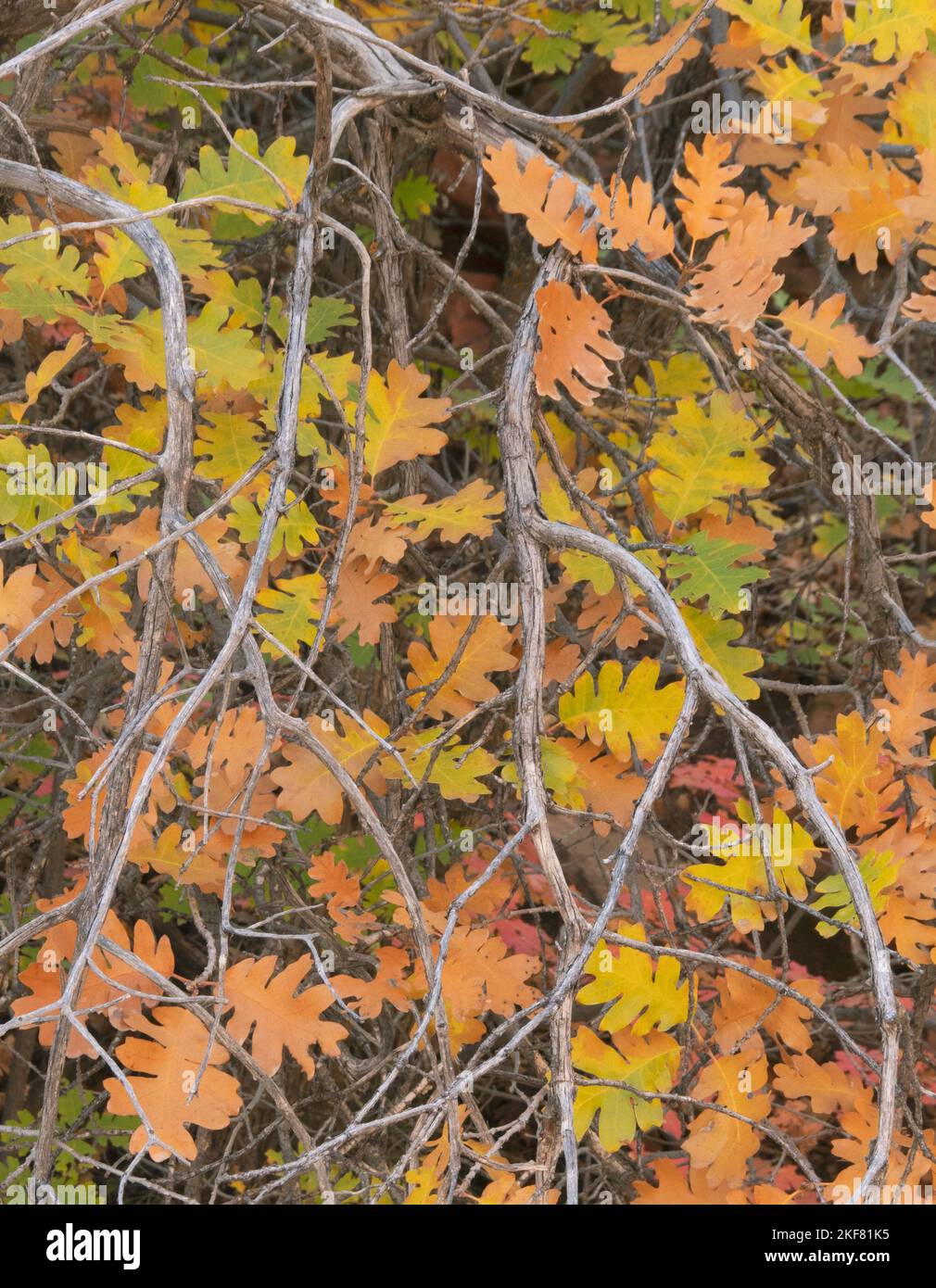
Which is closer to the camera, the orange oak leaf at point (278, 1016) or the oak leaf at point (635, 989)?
the orange oak leaf at point (278, 1016)

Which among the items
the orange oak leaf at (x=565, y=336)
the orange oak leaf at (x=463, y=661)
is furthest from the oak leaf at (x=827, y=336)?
the orange oak leaf at (x=463, y=661)

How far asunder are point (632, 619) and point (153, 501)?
0.93 meters

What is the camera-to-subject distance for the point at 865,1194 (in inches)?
40.8

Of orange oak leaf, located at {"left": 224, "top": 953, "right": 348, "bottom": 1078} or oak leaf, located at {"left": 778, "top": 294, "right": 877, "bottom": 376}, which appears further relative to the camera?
oak leaf, located at {"left": 778, "top": 294, "right": 877, "bottom": 376}

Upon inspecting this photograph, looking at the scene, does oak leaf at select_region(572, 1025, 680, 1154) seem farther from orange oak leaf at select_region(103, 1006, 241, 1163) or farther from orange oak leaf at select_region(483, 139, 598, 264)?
orange oak leaf at select_region(483, 139, 598, 264)

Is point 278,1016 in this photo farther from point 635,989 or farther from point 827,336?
point 827,336

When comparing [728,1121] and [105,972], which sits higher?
[105,972]

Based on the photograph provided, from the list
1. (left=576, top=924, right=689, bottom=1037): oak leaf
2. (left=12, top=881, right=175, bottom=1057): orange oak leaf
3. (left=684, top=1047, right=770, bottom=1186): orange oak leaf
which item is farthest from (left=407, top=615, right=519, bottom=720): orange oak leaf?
(left=684, top=1047, right=770, bottom=1186): orange oak leaf

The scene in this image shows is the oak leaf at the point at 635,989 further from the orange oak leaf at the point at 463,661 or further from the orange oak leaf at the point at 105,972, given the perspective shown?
the orange oak leaf at the point at 105,972

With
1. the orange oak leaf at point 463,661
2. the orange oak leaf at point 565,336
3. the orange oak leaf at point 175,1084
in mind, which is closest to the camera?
the orange oak leaf at point 175,1084

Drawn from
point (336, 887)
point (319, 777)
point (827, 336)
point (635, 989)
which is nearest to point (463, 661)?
point (319, 777)

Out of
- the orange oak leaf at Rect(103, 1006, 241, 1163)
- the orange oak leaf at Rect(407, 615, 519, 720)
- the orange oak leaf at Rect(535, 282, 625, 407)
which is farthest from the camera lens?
the orange oak leaf at Rect(407, 615, 519, 720)

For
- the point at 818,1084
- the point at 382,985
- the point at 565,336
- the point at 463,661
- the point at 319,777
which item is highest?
the point at 565,336

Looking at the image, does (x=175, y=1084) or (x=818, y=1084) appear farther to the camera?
(x=818, y=1084)
